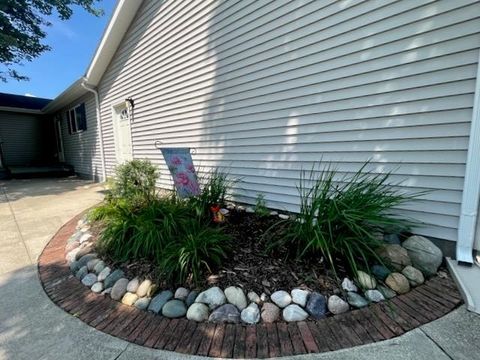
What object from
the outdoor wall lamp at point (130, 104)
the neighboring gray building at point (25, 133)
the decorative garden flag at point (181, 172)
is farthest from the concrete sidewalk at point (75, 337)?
the neighboring gray building at point (25, 133)

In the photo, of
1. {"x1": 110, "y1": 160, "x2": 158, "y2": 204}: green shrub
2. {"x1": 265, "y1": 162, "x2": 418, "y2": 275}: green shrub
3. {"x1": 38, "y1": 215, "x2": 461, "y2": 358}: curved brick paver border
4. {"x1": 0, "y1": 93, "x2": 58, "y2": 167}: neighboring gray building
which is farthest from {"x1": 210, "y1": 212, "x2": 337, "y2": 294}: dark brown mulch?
{"x1": 0, "y1": 93, "x2": 58, "y2": 167}: neighboring gray building

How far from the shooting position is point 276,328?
177cm

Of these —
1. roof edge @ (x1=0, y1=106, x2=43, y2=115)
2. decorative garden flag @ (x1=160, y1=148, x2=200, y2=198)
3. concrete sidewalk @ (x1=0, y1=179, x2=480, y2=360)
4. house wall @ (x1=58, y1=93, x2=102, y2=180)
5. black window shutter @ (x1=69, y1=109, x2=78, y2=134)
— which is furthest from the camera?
roof edge @ (x1=0, y1=106, x2=43, y2=115)

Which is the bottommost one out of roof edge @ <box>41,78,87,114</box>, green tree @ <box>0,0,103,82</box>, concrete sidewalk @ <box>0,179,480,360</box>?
concrete sidewalk @ <box>0,179,480,360</box>

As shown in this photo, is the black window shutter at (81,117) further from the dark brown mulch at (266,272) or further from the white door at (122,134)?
the dark brown mulch at (266,272)

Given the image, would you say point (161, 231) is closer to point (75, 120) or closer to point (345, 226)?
point (345, 226)

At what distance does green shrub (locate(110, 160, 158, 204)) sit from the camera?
3715mm

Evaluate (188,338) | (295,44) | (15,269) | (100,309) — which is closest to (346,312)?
(188,338)

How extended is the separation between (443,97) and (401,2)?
97 centimetres

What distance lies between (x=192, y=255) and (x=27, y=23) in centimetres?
1301

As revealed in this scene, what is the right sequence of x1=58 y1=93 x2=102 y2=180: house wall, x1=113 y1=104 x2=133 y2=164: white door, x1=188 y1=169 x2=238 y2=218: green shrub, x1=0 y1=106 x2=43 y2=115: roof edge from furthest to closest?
x1=0 y1=106 x2=43 y2=115: roof edge < x1=58 y1=93 x2=102 y2=180: house wall < x1=113 y1=104 x2=133 y2=164: white door < x1=188 y1=169 x2=238 y2=218: green shrub

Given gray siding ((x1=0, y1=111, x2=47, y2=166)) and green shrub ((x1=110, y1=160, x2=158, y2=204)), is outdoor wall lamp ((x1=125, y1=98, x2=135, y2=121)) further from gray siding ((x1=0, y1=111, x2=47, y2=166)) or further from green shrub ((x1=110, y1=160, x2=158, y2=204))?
gray siding ((x1=0, y1=111, x2=47, y2=166))

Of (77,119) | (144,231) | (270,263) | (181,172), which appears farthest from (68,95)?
(270,263)

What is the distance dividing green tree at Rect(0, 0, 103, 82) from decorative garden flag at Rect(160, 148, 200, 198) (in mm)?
9716
